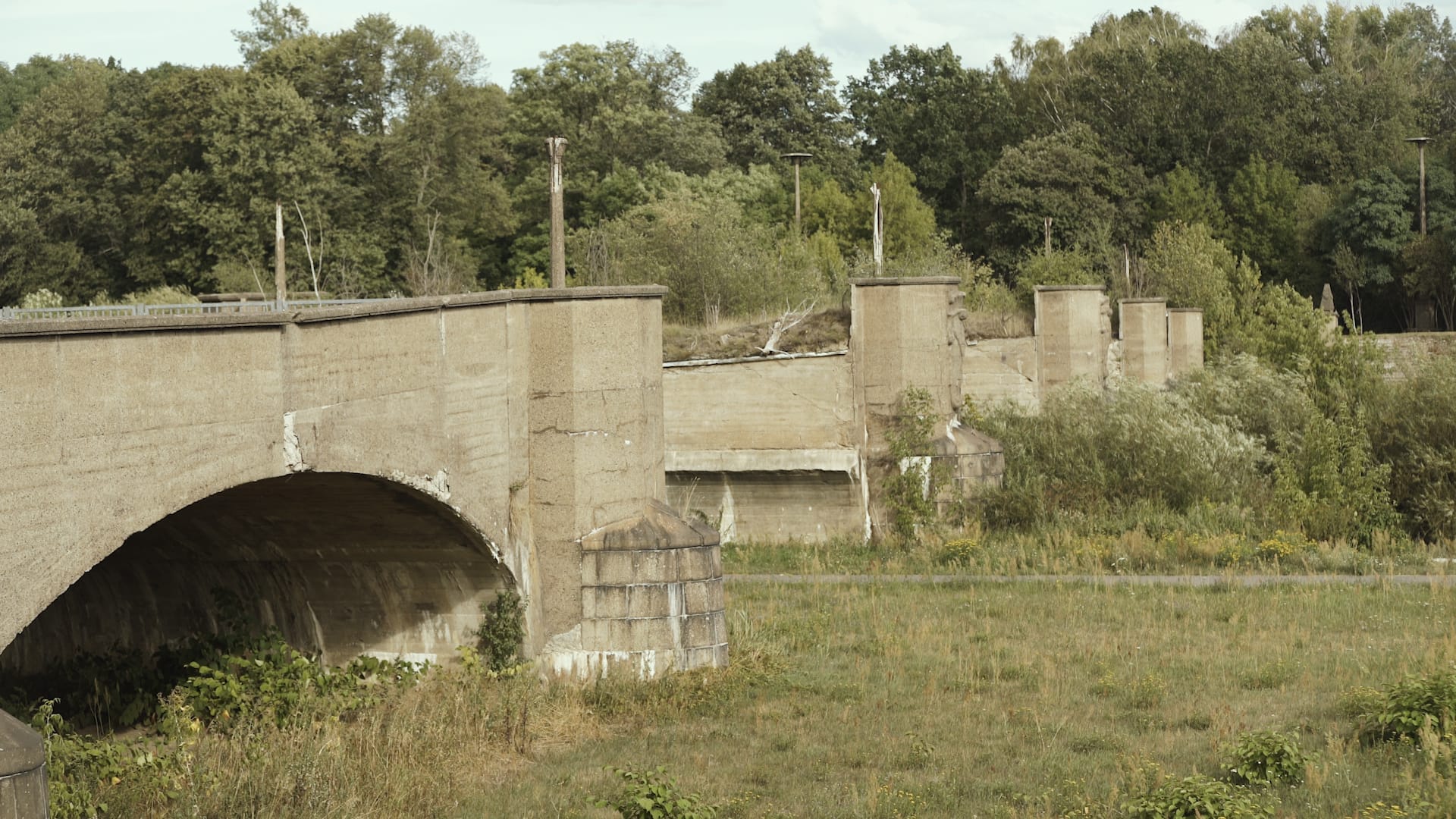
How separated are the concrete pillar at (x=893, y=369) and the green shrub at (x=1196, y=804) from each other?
1448 cm

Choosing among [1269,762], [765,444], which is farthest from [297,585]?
[765,444]

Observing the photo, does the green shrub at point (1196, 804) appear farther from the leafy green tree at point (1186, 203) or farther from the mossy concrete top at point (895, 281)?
the leafy green tree at point (1186, 203)

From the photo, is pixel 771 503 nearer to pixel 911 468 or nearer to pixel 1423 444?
pixel 911 468

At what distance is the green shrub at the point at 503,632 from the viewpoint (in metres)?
14.0

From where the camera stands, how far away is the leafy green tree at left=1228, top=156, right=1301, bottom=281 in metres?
64.1

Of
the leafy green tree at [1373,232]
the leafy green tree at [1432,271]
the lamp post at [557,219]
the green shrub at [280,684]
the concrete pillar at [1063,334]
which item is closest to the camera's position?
the green shrub at [280,684]

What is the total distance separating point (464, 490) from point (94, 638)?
13.3ft

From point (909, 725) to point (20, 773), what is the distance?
294 inches

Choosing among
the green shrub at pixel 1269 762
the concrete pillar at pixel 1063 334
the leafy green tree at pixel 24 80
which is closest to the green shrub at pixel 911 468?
the concrete pillar at pixel 1063 334

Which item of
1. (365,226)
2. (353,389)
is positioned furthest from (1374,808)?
(365,226)

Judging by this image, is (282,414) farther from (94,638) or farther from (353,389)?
(94,638)

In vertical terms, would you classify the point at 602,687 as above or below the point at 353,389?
below

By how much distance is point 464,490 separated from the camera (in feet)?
43.8

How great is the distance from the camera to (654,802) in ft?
33.7
